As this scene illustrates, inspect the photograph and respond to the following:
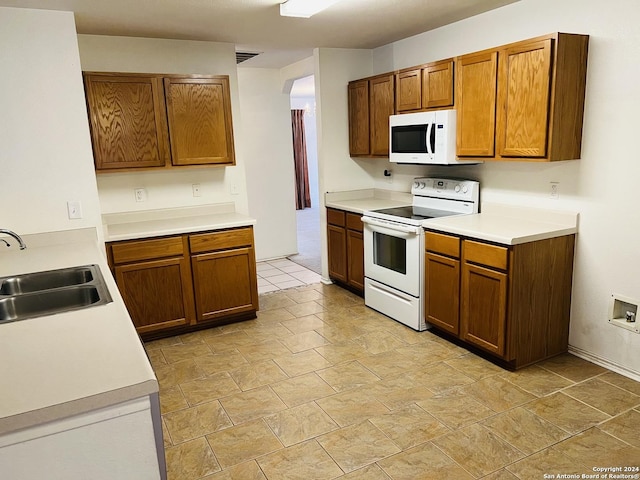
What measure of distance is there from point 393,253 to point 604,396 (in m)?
1.72

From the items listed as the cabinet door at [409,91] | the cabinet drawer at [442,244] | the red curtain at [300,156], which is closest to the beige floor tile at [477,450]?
the cabinet drawer at [442,244]

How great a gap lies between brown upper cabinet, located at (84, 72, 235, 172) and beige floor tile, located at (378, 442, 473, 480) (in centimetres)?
265

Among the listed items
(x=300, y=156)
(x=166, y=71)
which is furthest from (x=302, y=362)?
(x=300, y=156)

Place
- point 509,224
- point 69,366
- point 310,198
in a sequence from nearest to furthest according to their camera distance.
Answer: point 69,366
point 509,224
point 310,198

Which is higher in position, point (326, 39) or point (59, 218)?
point (326, 39)

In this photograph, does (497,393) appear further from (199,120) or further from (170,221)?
(199,120)

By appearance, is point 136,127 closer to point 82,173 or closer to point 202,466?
point 82,173

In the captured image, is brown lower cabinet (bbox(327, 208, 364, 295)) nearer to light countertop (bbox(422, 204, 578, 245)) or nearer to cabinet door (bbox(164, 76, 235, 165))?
light countertop (bbox(422, 204, 578, 245))

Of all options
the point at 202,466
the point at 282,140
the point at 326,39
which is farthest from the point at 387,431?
the point at 282,140

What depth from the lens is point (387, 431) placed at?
239 cm

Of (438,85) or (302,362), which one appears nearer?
(302,362)

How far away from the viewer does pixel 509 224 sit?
3.16 metres

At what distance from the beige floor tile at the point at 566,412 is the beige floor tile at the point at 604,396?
6cm

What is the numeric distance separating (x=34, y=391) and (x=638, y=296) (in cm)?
300
